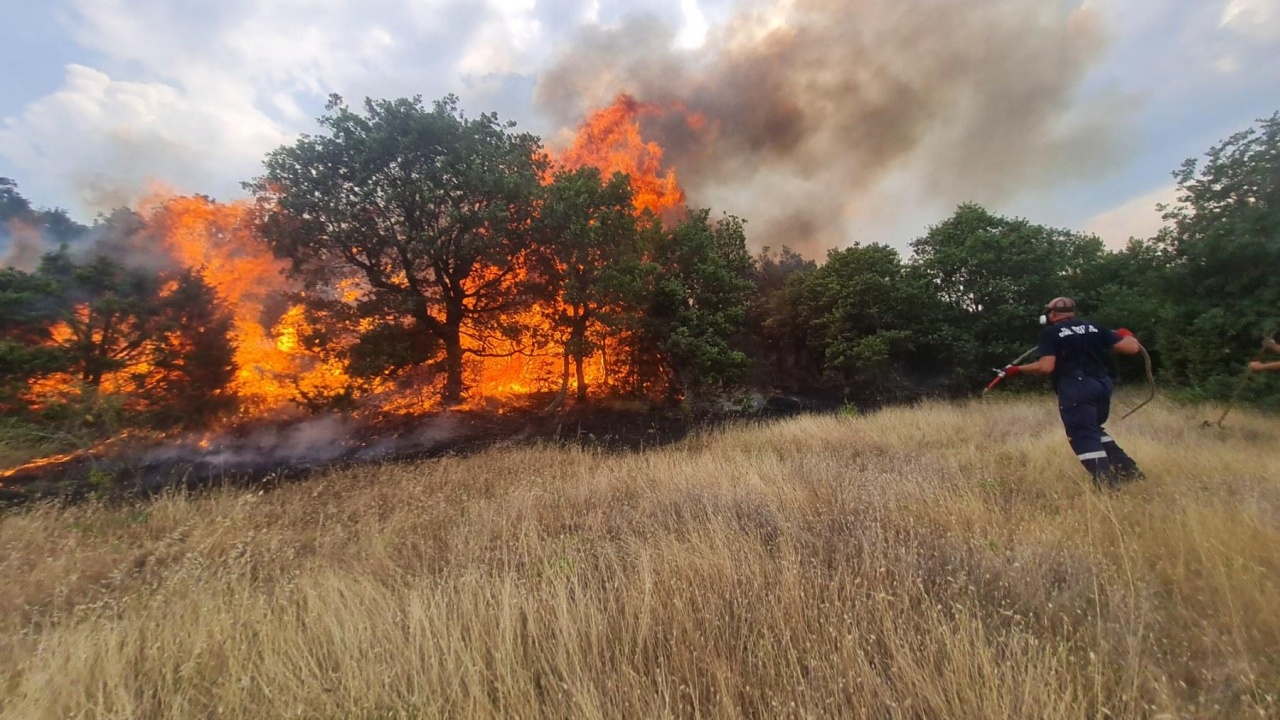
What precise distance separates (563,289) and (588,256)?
126 centimetres

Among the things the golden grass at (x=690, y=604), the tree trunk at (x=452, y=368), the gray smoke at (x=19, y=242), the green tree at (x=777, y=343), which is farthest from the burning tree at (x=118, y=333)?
the green tree at (x=777, y=343)

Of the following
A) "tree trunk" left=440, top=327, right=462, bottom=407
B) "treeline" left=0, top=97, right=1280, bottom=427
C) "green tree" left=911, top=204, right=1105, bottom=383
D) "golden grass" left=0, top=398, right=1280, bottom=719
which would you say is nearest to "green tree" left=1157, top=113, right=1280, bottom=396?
"treeline" left=0, top=97, right=1280, bottom=427

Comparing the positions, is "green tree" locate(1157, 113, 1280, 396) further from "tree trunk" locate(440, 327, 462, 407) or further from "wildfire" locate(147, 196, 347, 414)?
"wildfire" locate(147, 196, 347, 414)

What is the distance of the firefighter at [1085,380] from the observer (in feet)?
16.6

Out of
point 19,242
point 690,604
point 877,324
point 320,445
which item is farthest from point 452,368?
point 877,324

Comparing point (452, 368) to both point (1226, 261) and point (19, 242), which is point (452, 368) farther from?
point (1226, 261)

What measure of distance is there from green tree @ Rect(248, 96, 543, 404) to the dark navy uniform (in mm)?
11318

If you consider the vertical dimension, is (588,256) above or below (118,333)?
above

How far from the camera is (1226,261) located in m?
10.3

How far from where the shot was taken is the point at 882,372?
18.9m

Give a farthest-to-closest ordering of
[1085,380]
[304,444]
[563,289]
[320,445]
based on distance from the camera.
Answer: [563,289], [320,445], [304,444], [1085,380]

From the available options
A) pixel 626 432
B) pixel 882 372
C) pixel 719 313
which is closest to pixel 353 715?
pixel 626 432

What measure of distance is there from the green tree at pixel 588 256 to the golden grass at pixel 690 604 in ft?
30.0

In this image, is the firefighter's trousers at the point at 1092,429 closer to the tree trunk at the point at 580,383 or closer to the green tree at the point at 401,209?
the green tree at the point at 401,209
